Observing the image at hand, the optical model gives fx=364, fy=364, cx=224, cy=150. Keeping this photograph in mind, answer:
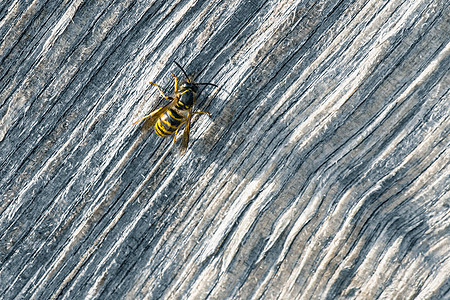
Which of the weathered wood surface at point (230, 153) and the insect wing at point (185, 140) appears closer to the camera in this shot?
the weathered wood surface at point (230, 153)

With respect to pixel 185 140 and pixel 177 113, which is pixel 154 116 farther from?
pixel 185 140

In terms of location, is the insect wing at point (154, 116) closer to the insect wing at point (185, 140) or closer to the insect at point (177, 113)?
the insect at point (177, 113)

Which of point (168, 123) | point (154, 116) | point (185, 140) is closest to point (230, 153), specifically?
point (185, 140)

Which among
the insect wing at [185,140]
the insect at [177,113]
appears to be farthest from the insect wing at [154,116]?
the insect wing at [185,140]

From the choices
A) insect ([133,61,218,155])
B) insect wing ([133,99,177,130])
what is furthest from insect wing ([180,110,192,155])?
insect wing ([133,99,177,130])

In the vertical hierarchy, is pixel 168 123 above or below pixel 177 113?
below

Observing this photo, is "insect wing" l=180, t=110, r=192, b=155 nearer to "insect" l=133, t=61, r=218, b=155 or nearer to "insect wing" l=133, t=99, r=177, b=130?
"insect" l=133, t=61, r=218, b=155
